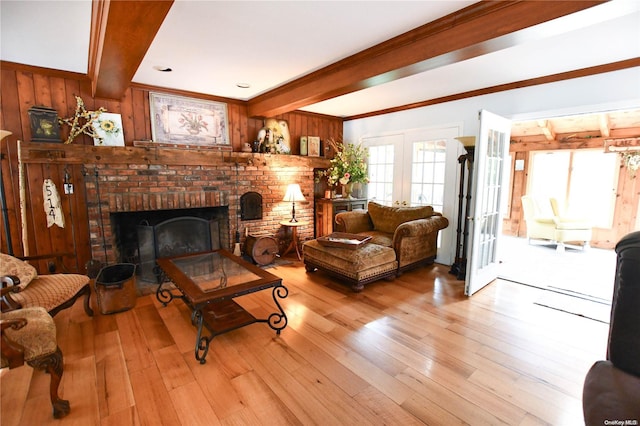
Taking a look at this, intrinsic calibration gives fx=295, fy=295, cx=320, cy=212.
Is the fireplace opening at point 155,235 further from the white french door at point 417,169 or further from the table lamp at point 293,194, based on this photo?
the white french door at point 417,169

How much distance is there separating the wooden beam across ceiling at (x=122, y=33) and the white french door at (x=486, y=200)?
298 centimetres

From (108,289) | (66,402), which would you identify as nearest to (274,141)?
(108,289)

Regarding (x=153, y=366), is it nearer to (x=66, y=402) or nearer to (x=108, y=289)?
(x=66, y=402)

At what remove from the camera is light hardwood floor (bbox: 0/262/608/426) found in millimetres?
1687

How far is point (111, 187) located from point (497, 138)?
455 cm

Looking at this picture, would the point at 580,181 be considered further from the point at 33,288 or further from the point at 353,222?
the point at 33,288

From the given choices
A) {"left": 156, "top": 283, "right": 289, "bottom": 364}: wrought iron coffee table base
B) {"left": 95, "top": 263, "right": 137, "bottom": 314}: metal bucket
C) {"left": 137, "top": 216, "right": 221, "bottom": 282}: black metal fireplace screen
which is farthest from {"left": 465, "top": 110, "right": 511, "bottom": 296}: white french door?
{"left": 95, "top": 263, "right": 137, "bottom": 314}: metal bucket

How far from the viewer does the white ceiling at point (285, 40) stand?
6.38ft

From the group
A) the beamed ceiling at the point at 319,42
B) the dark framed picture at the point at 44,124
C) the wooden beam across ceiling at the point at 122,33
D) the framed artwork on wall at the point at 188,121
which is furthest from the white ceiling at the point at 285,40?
the dark framed picture at the point at 44,124

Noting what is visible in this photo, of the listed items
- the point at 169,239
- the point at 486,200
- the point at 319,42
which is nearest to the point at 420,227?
the point at 486,200

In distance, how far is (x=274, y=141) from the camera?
4.63 meters

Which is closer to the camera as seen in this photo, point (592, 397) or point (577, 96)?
point (592, 397)

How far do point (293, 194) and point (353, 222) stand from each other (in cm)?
101

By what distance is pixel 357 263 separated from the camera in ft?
11.0
